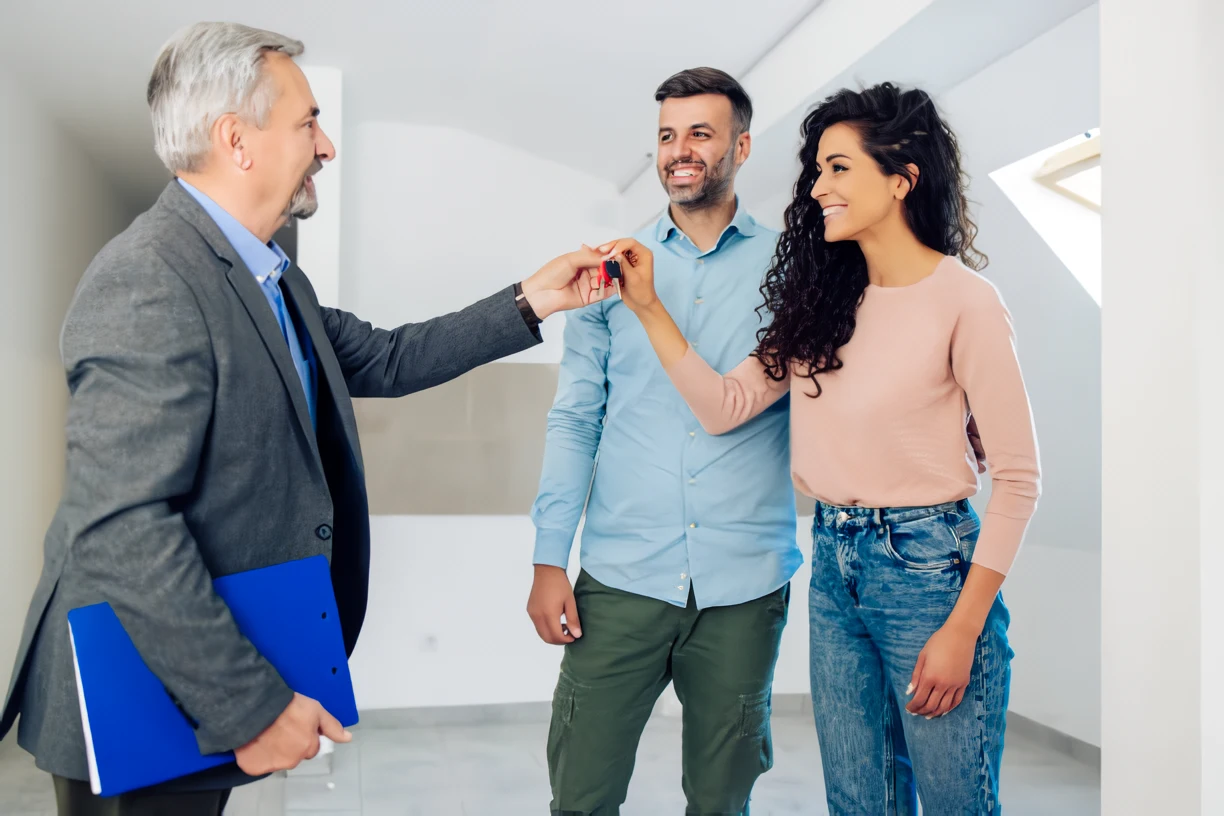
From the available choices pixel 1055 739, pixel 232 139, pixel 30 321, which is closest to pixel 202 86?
pixel 232 139

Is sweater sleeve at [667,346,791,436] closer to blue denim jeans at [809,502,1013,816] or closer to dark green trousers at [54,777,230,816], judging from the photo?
blue denim jeans at [809,502,1013,816]

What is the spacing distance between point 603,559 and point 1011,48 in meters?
1.85

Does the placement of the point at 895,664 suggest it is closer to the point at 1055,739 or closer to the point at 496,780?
the point at 496,780

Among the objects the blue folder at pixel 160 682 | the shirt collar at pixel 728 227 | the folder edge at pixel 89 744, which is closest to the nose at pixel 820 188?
the shirt collar at pixel 728 227

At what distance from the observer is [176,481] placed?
Result: 1.03 meters

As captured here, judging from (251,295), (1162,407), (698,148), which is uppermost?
(698,148)

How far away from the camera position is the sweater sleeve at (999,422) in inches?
53.5

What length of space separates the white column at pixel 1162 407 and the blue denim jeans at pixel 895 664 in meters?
0.32

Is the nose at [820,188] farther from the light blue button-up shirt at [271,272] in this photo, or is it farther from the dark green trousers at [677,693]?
the light blue button-up shirt at [271,272]

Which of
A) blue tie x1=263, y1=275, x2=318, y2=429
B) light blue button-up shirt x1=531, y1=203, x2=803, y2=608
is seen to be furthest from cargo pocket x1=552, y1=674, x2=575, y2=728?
blue tie x1=263, y1=275, x2=318, y2=429

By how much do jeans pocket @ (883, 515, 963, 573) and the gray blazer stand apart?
2.66 ft

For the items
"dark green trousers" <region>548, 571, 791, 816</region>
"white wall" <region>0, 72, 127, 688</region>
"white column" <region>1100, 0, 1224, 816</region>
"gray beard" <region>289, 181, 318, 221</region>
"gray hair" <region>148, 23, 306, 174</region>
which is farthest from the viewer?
"white wall" <region>0, 72, 127, 688</region>

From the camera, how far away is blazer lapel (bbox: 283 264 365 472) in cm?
130

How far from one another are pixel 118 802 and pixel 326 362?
0.58m
